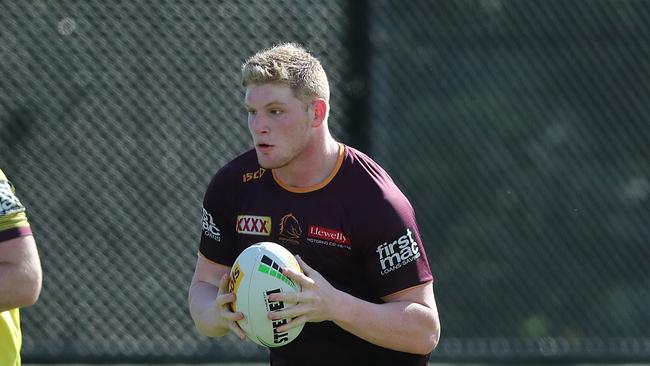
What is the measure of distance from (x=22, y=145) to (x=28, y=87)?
1.06ft

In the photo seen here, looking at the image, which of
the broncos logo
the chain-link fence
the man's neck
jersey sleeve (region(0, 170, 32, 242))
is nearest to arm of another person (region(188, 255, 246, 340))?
the broncos logo

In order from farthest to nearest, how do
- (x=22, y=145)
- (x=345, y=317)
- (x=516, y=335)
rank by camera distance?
(x=516, y=335), (x=22, y=145), (x=345, y=317)

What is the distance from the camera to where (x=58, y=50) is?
607cm

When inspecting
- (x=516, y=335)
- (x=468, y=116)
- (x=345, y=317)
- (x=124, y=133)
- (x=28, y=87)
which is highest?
(x=28, y=87)

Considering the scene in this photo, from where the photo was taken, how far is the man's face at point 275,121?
3768 mm

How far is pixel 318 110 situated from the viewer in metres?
3.88

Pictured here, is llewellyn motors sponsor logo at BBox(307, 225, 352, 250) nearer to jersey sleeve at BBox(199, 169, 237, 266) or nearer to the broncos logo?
the broncos logo

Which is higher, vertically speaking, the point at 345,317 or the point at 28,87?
the point at 28,87

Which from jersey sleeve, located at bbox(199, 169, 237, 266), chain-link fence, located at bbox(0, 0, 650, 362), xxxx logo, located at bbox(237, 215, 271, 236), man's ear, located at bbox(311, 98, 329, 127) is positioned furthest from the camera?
chain-link fence, located at bbox(0, 0, 650, 362)

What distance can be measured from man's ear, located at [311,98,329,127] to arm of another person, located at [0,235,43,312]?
3.50ft

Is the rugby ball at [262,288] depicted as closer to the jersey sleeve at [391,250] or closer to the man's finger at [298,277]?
the man's finger at [298,277]

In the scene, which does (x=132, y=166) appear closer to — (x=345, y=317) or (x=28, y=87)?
(x=28, y=87)

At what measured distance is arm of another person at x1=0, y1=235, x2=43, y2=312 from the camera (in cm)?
357

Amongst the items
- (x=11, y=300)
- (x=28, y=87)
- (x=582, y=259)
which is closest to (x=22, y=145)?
(x=28, y=87)
